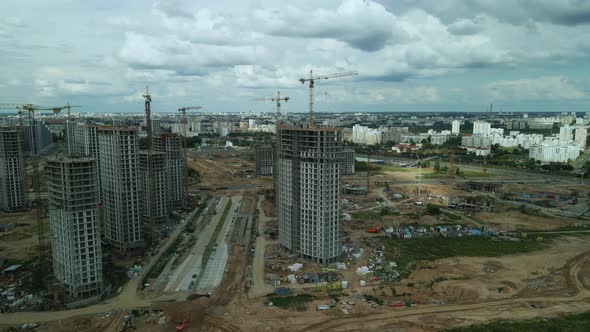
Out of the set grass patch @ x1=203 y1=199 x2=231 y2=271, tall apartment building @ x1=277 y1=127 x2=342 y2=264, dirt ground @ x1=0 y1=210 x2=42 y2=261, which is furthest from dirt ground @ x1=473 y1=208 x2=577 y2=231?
dirt ground @ x1=0 y1=210 x2=42 y2=261

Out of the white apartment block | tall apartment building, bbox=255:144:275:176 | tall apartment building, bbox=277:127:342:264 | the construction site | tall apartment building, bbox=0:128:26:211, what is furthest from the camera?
the white apartment block

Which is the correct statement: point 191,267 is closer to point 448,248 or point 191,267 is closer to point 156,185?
point 156,185

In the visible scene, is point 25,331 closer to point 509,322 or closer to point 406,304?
point 406,304

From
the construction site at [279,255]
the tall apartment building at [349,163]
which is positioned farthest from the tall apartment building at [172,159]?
the tall apartment building at [349,163]

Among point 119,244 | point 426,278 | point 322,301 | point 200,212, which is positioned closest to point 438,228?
point 426,278

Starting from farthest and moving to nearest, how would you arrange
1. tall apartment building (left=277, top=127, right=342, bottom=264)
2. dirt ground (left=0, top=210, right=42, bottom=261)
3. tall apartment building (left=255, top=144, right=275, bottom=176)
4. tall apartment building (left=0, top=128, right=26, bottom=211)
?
tall apartment building (left=255, top=144, right=275, bottom=176) → tall apartment building (left=0, top=128, right=26, bottom=211) → dirt ground (left=0, top=210, right=42, bottom=261) → tall apartment building (left=277, top=127, right=342, bottom=264)

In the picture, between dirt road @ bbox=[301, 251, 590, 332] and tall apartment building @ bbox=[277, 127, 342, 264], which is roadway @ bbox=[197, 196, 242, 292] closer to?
tall apartment building @ bbox=[277, 127, 342, 264]

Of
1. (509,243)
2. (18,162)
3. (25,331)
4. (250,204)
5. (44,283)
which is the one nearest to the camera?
(25,331)

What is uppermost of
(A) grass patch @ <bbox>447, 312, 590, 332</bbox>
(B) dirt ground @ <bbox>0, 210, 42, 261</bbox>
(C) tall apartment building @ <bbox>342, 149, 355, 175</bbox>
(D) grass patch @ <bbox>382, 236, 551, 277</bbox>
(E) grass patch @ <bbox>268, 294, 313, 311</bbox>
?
(C) tall apartment building @ <bbox>342, 149, 355, 175</bbox>
